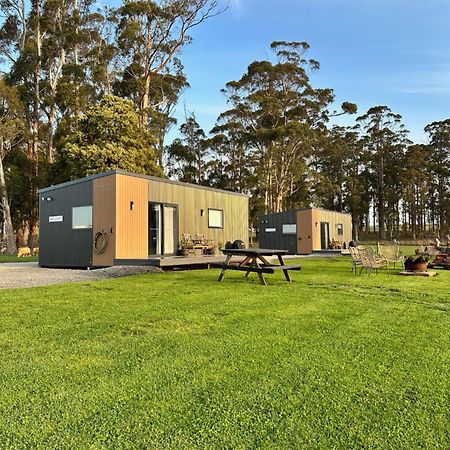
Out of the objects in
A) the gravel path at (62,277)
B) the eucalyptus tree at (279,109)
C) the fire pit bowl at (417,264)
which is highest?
the eucalyptus tree at (279,109)

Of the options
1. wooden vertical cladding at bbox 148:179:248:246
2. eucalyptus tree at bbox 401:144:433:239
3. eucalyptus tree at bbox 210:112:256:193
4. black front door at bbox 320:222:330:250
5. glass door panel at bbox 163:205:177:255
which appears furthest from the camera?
eucalyptus tree at bbox 401:144:433:239

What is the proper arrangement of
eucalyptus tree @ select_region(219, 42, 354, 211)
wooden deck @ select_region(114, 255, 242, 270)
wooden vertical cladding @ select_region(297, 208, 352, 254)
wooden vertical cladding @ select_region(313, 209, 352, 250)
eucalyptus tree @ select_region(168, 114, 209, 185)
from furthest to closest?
1. eucalyptus tree @ select_region(168, 114, 209, 185)
2. eucalyptus tree @ select_region(219, 42, 354, 211)
3. wooden vertical cladding @ select_region(313, 209, 352, 250)
4. wooden vertical cladding @ select_region(297, 208, 352, 254)
5. wooden deck @ select_region(114, 255, 242, 270)

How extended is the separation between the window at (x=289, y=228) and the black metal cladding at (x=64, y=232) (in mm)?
12899

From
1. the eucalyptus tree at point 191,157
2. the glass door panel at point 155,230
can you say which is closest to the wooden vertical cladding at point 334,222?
the glass door panel at point 155,230

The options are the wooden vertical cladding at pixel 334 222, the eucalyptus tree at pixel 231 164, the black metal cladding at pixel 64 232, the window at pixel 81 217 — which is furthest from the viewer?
the eucalyptus tree at pixel 231 164

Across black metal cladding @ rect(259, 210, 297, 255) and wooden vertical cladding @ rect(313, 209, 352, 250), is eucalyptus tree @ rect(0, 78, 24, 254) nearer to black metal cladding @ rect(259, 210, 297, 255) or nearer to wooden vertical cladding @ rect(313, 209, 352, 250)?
black metal cladding @ rect(259, 210, 297, 255)

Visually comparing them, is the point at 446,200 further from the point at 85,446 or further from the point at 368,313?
the point at 85,446

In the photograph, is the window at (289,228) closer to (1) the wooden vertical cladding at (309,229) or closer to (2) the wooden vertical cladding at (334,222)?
(1) the wooden vertical cladding at (309,229)

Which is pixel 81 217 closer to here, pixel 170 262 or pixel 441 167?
pixel 170 262

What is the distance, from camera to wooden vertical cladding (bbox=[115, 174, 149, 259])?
438 inches

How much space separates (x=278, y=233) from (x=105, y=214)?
13.3m

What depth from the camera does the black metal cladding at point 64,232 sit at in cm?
1180

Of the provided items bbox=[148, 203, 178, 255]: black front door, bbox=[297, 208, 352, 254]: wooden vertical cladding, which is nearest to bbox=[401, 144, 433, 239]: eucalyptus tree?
bbox=[297, 208, 352, 254]: wooden vertical cladding

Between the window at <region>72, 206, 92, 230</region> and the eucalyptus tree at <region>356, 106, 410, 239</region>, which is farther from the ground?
the eucalyptus tree at <region>356, 106, 410, 239</region>
